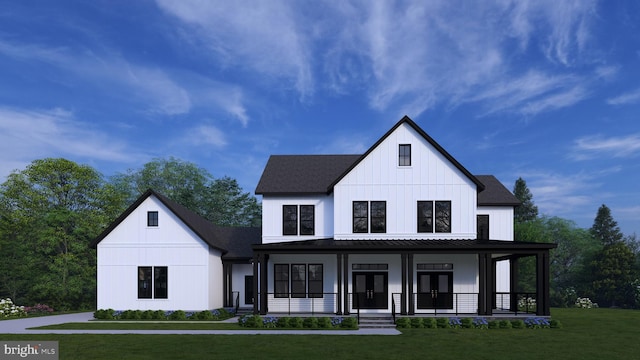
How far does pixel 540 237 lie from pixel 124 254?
46042 millimetres

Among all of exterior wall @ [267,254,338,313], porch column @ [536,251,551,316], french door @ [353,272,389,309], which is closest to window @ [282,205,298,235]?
exterior wall @ [267,254,338,313]

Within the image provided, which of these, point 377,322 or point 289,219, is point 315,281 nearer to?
point 289,219

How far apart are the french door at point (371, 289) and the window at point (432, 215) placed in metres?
3.45

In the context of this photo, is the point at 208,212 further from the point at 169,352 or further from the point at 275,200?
the point at 169,352

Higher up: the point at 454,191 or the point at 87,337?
the point at 454,191

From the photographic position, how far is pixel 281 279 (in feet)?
92.0

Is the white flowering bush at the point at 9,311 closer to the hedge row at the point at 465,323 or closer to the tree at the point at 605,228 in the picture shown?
the hedge row at the point at 465,323

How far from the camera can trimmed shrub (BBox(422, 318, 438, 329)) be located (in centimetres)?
2258

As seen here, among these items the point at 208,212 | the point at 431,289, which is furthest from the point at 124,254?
the point at 208,212

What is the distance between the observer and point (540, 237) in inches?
2216

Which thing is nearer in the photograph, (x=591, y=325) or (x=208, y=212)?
(x=591, y=325)

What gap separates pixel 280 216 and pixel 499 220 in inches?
541

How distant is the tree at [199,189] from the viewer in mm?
61562

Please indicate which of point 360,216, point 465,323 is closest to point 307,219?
point 360,216
